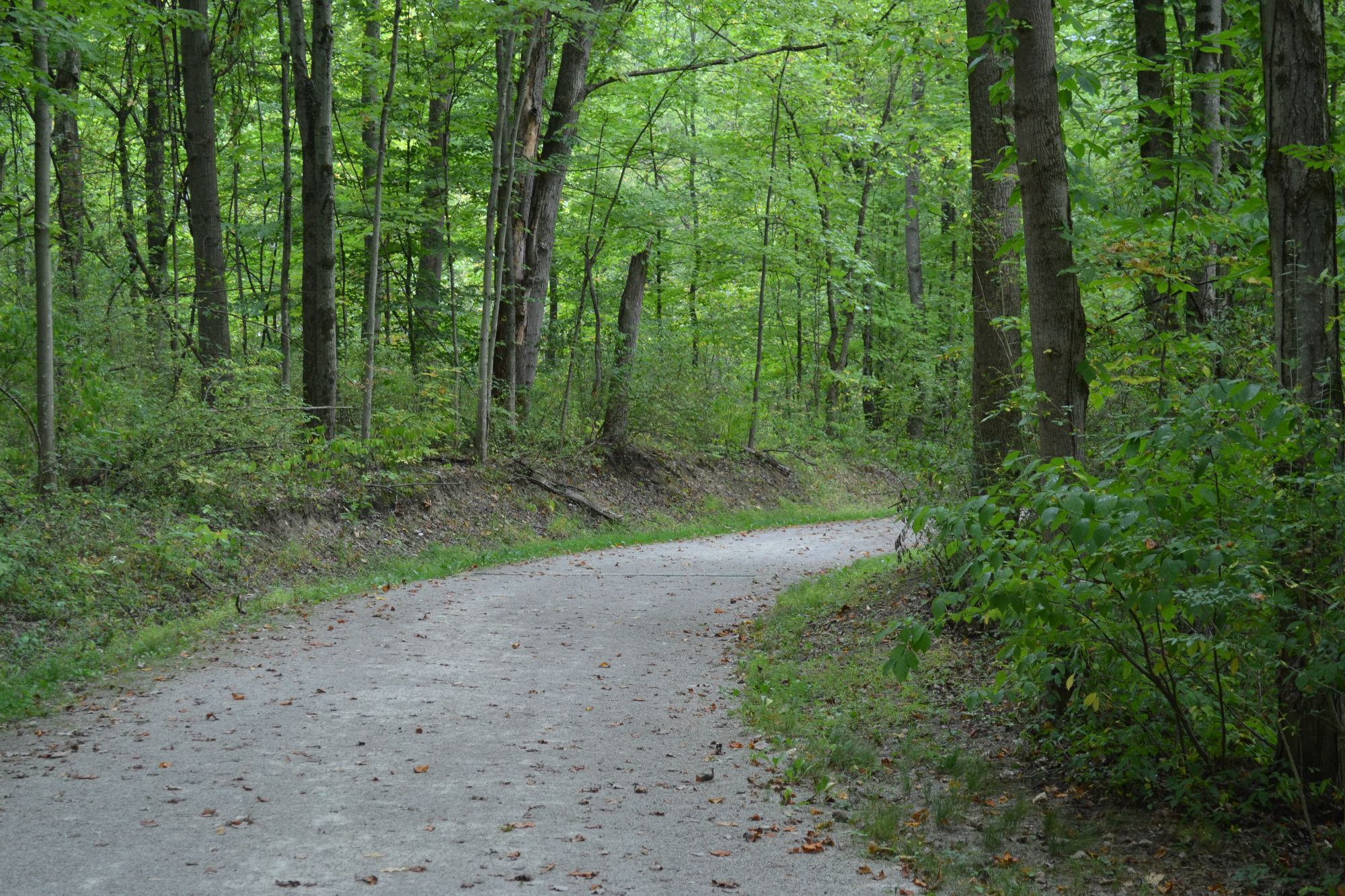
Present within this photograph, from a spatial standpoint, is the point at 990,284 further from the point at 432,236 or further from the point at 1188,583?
the point at 432,236

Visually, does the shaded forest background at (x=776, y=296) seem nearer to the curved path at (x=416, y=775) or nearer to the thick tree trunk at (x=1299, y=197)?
the thick tree trunk at (x=1299, y=197)

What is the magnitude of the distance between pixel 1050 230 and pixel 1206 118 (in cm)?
225

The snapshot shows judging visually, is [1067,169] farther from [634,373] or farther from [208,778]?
[634,373]

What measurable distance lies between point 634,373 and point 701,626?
36.7ft

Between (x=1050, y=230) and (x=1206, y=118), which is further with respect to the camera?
(x=1206, y=118)

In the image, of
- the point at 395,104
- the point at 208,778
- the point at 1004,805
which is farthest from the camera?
the point at 395,104

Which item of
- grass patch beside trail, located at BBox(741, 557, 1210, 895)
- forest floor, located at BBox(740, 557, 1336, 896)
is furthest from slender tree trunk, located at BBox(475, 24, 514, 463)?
forest floor, located at BBox(740, 557, 1336, 896)

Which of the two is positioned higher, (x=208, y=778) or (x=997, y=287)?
(x=997, y=287)

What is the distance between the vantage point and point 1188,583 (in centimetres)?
392

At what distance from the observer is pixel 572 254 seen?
25.0 metres

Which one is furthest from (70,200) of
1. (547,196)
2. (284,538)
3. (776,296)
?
(776,296)

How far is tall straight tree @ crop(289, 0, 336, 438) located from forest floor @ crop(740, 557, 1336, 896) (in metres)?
8.46

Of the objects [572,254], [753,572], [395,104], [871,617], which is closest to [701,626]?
[871,617]

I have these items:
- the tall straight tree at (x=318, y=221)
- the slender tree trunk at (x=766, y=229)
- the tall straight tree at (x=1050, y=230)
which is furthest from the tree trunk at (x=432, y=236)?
the tall straight tree at (x=1050, y=230)
